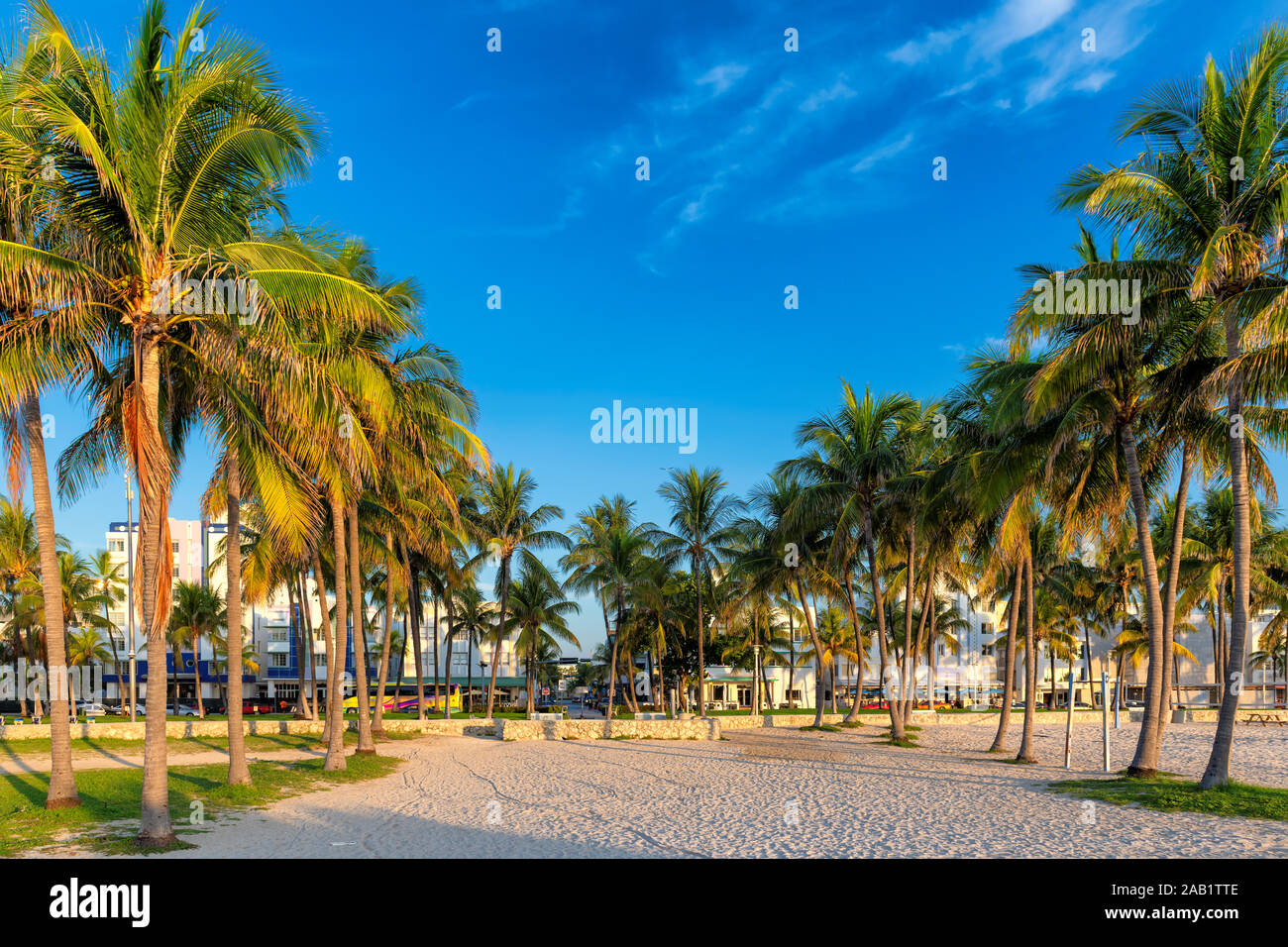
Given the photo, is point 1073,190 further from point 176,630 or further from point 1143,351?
point 176,630

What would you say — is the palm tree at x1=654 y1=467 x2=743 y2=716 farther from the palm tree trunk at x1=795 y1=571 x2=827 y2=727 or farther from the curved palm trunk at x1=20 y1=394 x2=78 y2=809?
the curved palm trunk at x1=20 y1=394 x2=78 y2=809

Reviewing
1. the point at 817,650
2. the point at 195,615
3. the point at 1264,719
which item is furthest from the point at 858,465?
the point at 195,615

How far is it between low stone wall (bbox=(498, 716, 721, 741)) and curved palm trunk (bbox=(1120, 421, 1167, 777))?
16.5 metres

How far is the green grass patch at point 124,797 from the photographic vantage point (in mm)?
10875

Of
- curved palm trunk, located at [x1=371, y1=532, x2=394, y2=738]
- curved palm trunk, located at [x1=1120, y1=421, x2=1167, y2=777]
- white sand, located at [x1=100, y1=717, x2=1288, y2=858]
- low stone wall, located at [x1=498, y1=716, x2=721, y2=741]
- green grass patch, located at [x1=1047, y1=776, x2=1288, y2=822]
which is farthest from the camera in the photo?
low stone wall, located at [x1=498, y1=716, x2=721, y2=741]

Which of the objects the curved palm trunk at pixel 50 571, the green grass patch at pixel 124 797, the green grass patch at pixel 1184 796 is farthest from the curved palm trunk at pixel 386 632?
the green grass patch at pixel 1184 796

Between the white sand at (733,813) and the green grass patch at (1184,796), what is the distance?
50 centimetres

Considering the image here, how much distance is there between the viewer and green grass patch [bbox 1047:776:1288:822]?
1261cm

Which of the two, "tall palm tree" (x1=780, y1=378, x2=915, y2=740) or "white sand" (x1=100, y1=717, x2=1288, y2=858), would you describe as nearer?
"white sand" (x1=100, y1=717, x2=1288, y2=858)

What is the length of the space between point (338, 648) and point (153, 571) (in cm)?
1155

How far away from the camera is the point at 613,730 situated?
30516mm

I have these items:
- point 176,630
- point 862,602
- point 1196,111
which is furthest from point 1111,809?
point 862,602

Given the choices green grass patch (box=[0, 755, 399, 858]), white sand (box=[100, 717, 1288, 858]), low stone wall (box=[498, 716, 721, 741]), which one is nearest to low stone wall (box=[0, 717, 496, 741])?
low stone wall (box=[498, 716, 721, 741])

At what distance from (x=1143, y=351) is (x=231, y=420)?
1654cm
